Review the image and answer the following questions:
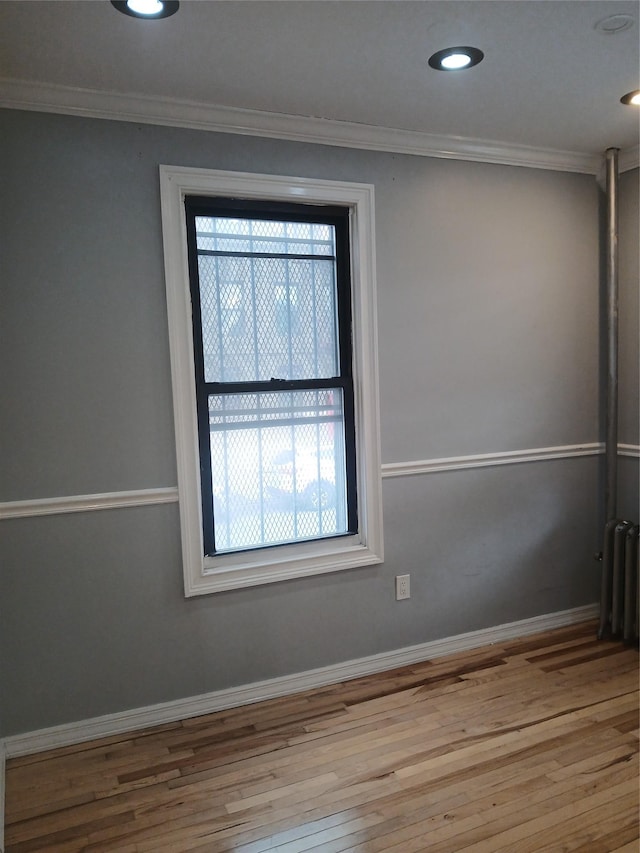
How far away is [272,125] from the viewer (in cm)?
265

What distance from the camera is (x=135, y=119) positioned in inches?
96.8

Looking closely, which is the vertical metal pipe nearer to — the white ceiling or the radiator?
the radiator

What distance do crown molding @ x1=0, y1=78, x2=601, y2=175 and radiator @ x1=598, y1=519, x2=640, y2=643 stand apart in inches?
74.1

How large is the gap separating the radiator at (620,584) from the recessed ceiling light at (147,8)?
9.69 ft

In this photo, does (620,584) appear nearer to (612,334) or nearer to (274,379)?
(612,334)

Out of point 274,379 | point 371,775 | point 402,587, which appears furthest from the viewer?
point 402,587

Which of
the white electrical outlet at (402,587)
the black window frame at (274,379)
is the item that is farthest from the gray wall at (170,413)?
the black window frame at (274,379)

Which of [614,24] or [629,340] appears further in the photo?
[629,340]

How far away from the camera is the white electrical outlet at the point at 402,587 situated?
307cm

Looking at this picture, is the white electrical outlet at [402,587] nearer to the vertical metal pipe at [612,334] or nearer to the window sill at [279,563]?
the window sill at [279,563]

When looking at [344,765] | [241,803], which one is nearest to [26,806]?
[241,803]

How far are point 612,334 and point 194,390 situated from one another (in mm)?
2171

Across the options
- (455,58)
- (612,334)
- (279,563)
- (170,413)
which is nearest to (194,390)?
(170,413)

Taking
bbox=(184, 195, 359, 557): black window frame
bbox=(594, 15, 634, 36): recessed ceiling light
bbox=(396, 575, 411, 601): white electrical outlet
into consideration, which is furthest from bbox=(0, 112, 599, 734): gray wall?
bbox=(594, 15, 634, 36): recessed ceiling light
